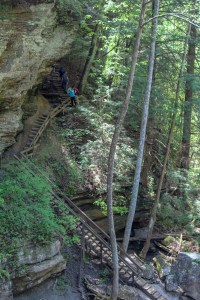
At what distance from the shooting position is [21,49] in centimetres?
1390

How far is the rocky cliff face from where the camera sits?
1330 centimetres

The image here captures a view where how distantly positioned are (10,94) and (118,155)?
21.2ft

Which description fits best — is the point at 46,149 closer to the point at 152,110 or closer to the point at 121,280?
the point at 152,110

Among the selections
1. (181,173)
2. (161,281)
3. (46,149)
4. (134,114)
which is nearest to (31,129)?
(46,149)

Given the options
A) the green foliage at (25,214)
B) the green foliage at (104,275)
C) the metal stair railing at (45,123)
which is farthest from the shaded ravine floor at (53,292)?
the metal stair railing at (45,123)

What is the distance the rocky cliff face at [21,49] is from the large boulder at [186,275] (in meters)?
9.57

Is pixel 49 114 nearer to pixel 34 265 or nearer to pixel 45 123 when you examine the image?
pixel 45 123

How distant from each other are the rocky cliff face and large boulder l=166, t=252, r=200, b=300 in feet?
31.4

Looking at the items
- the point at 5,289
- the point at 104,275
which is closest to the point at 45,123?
the point at 104,275

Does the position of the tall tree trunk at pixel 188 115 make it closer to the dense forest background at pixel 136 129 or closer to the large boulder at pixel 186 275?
the dense forest background at pixel 136 129

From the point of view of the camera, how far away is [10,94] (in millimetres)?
14578

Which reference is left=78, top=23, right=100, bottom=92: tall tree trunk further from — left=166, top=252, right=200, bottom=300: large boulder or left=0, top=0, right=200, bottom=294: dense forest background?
left=166, top=252, right=200, bottom=300: large boulder

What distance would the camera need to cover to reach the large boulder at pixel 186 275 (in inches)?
537

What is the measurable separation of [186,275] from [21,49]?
11.9 metres
